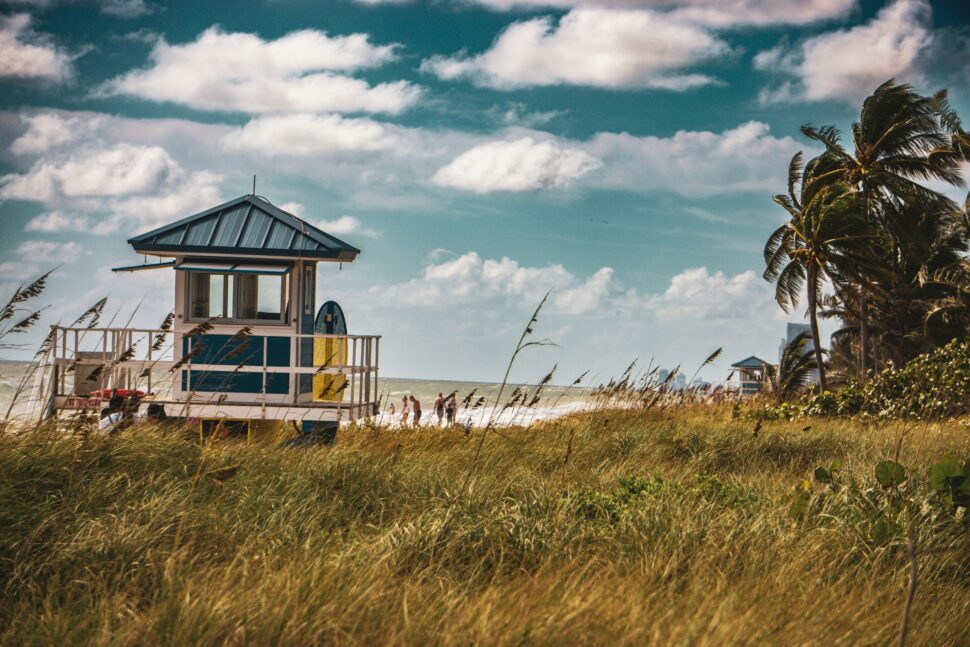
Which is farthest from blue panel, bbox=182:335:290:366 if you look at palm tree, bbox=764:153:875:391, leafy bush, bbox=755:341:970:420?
palm tree, bbox=764:153:875:391

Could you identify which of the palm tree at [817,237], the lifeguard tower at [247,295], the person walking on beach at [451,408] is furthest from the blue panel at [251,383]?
the palm tree at [817,237]

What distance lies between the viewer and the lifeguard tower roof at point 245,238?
41.0 feet

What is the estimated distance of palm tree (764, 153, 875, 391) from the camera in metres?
26.6

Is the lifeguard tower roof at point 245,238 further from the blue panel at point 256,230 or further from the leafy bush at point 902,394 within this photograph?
the leafy bush at point 902,394

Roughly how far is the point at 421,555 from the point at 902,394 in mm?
15195

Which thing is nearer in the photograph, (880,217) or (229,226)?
(229,226)

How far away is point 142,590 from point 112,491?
1.29 metres

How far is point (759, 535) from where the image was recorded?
203 inches

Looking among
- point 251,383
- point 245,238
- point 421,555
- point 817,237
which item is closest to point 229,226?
point 245,238

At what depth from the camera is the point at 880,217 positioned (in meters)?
30.5

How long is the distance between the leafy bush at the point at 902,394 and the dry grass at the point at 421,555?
9800 mm

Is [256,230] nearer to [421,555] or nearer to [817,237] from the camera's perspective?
[421,555]

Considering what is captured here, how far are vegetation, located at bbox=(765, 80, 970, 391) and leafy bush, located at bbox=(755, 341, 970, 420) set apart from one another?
888 centimetres

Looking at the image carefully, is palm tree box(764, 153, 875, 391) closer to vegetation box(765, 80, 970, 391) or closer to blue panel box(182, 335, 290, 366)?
vegetation box(765, 80, 970, 391)
